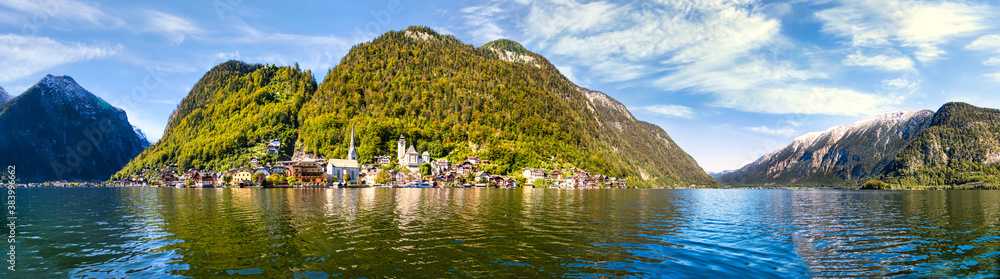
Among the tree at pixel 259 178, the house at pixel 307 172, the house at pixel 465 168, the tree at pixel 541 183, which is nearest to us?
the tree at pixel 259 178

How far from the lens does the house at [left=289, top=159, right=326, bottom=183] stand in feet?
562

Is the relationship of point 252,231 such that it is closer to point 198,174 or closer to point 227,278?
point 227,278

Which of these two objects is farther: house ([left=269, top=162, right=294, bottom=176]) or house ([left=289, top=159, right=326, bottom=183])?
house ([left=269, top=162, right=294, bottom=176])

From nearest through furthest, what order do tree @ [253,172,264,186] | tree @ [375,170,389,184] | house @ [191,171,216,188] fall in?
tree @ [253,172,264,186] → tree @ [375,170,389,184] → house @ [191,171,216,188]

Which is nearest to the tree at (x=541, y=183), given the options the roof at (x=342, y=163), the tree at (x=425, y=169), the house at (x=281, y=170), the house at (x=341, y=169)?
the tree at (x=425, y=169)

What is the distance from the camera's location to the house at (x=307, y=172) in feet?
562

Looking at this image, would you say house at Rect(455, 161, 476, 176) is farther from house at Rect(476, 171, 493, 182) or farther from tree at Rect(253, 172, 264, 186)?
tree at Rect(253, 172, 264, 186)

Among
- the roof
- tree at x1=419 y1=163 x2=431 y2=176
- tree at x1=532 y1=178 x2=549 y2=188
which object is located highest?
the roof

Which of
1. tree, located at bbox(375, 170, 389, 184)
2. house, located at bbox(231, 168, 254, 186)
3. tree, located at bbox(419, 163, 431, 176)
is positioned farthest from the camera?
tree, located at bbox(419, 163, 431, 176)

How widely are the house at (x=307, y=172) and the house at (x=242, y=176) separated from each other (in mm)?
15429

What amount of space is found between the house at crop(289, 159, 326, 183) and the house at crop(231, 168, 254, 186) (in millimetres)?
15429

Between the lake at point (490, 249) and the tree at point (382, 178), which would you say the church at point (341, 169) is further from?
the lake at point (490, 249)

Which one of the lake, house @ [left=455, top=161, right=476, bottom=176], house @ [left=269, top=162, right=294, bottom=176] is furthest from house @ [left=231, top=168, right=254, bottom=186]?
the lake

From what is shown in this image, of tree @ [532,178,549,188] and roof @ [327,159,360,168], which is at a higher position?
roof @ [327,159,360,168]
